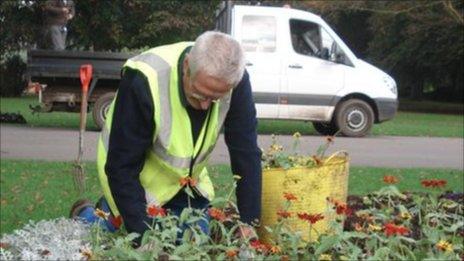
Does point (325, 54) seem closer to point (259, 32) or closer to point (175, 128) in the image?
point (259, 32)

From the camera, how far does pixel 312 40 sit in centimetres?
1791

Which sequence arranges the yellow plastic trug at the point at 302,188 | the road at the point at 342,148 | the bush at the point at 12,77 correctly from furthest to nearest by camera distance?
1. the bush at the point at 12,77
2. the road at the point at 342,148
3. the yellow plastic trug at the point at 302,188

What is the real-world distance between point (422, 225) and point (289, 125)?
56.7 feet

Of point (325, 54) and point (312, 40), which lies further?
point (312, 40)

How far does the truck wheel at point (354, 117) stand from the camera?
1800cm

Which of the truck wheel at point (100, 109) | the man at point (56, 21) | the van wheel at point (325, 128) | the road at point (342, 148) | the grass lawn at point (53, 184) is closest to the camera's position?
the grass lawn at point (53, 184)

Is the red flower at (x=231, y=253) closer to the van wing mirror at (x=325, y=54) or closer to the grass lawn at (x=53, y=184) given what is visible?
the grass lawn at (x=53, y=184)

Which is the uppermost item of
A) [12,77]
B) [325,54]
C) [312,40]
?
[312,40]

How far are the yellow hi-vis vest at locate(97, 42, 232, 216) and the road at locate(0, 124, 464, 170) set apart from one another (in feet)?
23.9

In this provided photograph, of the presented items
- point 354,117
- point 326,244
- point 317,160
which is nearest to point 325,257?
point 326,244

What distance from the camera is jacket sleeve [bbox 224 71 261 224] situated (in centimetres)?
405

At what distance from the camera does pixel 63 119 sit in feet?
67.8

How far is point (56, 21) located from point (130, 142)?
13282mm

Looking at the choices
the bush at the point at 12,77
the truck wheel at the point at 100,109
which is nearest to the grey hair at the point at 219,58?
the truck wheel at the point at 100,109
